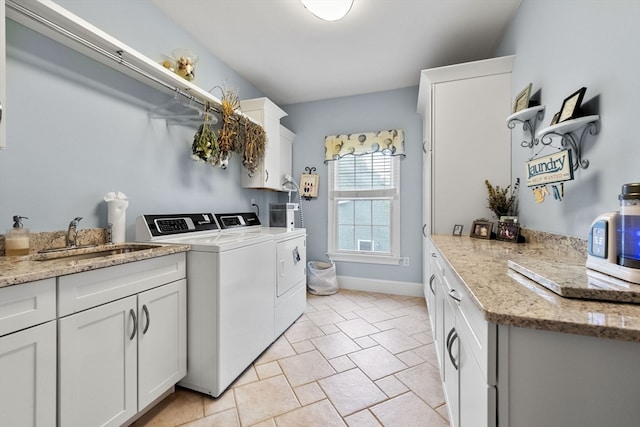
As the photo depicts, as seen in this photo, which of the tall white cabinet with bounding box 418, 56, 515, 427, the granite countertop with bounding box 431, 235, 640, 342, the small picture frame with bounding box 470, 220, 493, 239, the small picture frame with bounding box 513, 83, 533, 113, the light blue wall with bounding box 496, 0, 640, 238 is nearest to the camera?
the granite countertop with bounding box 431, 235, 640, 342

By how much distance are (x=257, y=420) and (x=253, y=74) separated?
3.20 meters

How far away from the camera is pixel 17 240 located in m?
1.20

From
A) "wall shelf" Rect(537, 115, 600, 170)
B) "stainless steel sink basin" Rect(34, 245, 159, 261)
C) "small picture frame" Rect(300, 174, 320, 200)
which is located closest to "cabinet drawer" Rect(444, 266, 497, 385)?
"wall shelf" Rect(537, 115, 600, 170)

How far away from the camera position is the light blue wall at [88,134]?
130 cm

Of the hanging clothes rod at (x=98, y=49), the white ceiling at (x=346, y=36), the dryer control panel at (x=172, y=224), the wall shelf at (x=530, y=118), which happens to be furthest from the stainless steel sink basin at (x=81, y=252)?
the wall shelf at (x=530, y=118)

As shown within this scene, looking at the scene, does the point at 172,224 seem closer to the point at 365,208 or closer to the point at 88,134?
the point at 88,134

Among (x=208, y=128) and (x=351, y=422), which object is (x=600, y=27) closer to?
(x=351, y=422)

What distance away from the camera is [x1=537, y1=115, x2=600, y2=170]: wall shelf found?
45.4 inches

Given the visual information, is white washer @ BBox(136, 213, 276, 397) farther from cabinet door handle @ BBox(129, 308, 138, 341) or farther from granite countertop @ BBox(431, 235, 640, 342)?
granite countertop @ BBox(431, 235, 640, 342)

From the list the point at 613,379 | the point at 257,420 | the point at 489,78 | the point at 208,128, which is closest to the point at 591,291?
the point at 613,379

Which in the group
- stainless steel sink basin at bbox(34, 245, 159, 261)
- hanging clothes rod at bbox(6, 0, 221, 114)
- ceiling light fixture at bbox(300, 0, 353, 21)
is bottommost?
stainless steel sink basin at bbox(34, 245, 159, 261)

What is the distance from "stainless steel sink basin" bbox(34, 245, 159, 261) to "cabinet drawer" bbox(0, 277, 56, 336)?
44 centimetres

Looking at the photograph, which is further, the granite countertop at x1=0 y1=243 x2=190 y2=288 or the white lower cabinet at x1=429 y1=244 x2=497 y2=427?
the granite countertop at x1=0 y1=243 x2=190 y2=288

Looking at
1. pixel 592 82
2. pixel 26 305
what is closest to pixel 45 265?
pixel 26 305
